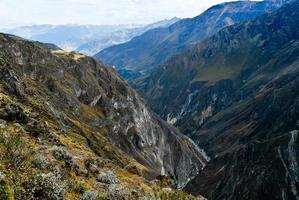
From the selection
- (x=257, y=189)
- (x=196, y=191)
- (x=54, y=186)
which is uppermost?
(x=54, y=186)

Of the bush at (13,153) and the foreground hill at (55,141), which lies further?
the bush at (13,153)

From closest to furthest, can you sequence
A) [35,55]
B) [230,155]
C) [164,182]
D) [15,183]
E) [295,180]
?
[15,183] → [164,182] → [295,180] → [35,55] → [230,155]

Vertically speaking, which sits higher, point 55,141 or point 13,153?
point 13,153

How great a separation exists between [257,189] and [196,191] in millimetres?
48753

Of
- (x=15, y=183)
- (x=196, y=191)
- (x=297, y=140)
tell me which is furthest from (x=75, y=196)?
(x=196, y=191)

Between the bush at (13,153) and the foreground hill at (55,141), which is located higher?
the bush at (13,153)

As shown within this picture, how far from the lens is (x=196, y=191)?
176 metres

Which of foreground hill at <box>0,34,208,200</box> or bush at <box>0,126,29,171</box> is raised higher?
bush at <box>0,126,29,171</box>

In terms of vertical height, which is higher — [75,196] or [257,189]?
[75,196]

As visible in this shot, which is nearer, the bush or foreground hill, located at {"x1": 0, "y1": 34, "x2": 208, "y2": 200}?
foreground hill, located at {"x1": 0, "y1": 34, "x2": 208, "y2": 200}

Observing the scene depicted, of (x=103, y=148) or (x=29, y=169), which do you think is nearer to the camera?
(x=29, y=169)

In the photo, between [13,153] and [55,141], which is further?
[55,141]

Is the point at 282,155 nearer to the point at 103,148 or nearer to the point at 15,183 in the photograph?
the point at 103,148

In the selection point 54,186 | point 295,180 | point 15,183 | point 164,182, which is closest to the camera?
point 15,183
